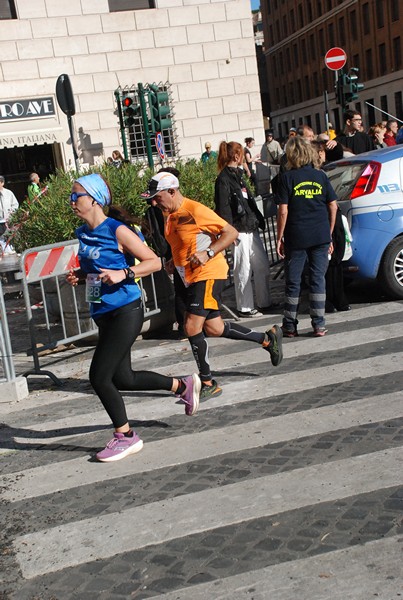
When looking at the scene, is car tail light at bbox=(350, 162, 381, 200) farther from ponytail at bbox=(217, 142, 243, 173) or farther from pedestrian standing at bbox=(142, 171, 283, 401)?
pedestrian standing at bbox=(142, 171, 283, 401)

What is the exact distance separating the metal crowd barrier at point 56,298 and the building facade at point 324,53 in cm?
4567

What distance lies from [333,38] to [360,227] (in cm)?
6451

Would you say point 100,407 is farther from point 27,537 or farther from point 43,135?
point 43,135

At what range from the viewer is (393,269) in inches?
352

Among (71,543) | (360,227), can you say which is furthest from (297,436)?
(360,227)

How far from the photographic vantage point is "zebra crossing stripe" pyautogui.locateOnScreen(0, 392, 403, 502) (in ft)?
16.3

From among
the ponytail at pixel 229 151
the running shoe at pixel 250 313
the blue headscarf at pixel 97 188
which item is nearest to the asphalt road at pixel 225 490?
the blue headscarf at pixel 97 188

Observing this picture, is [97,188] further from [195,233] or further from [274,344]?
[274,344]

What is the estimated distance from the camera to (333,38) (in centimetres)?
6919

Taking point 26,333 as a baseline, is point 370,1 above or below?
above

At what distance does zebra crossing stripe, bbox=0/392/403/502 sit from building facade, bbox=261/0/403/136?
48768mm

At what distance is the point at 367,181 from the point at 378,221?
47 centimetres

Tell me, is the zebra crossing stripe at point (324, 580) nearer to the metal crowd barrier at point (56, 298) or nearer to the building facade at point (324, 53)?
the metal crowd barrier at point (56, 298)

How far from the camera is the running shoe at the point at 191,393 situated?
5750 mm
